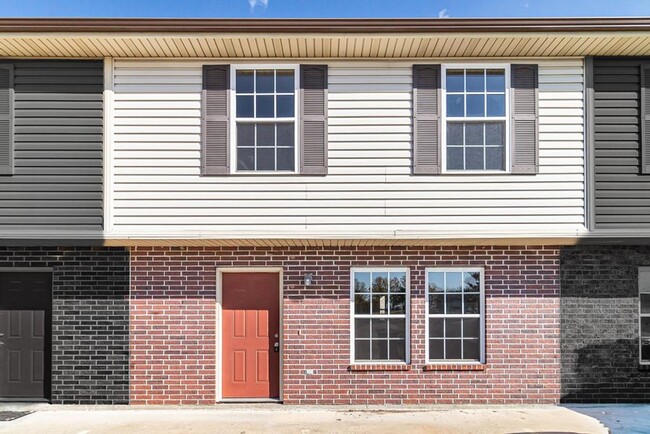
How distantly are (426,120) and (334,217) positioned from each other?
2000 millimetres

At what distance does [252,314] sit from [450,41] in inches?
197

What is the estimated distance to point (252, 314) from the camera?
7.34 meters

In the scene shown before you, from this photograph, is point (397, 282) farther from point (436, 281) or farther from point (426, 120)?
point (426, 120)

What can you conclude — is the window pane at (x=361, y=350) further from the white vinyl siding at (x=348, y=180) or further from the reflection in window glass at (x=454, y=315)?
the white vinyl siding at (x=348, y=180)

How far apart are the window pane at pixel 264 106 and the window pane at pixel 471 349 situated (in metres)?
4.59

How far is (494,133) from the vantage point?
23.3ft

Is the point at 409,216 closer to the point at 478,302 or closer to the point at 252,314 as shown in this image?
the point at 478,302

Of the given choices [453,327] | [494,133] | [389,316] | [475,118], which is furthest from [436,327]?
[475,118]

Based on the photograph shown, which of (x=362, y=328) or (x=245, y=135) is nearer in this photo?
(x=245, y=135)

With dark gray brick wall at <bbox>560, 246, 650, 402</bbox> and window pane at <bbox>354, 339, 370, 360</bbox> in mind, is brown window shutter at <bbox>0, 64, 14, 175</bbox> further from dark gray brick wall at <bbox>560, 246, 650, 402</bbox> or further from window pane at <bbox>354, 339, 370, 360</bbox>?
dark gray brick wall at <bbox>560, 246, 650, 402</bbox>

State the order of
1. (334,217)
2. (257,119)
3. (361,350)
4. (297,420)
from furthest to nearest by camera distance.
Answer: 1. (361,350)
2. (257,119)
3. (334,217)
4. (297,420)

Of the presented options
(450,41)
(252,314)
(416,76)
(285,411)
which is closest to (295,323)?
(252,314)

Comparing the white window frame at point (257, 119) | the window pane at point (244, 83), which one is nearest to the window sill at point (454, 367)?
the white window frame at point (257, 119)

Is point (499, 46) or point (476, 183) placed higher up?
point (499, 46)
